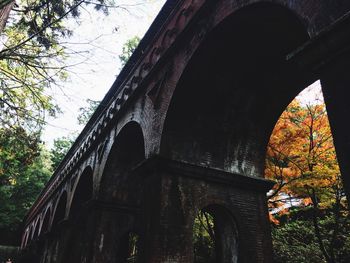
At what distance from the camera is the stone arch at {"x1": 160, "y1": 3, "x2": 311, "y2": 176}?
4.71 meters

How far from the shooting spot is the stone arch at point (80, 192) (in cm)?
1143

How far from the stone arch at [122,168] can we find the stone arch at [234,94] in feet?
8.98

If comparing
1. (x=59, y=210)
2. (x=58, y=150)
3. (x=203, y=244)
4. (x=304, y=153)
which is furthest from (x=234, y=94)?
(x=58, y=150)

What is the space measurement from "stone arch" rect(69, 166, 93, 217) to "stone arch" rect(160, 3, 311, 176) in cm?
669

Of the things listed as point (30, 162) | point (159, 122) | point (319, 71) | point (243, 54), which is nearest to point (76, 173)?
point (30, 162)

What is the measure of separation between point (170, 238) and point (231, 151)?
7.04 ft

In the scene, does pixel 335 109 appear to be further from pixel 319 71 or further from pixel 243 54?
pixel 243 54

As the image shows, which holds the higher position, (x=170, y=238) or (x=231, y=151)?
(x=231, y=151)

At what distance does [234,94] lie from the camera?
225 inches

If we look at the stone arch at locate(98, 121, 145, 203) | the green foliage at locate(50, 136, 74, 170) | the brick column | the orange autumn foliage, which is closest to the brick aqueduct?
the brick column

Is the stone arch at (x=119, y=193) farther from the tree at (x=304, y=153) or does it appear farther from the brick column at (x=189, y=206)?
the tree at (x=304, y=153)

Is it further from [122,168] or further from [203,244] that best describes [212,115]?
A: [203,244]

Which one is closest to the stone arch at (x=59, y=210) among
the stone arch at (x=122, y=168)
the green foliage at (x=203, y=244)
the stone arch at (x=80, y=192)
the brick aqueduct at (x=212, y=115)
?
the stone arch at (x=80, y=192)

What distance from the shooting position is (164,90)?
582cm
